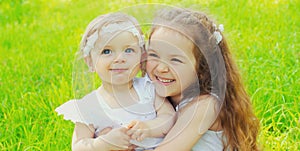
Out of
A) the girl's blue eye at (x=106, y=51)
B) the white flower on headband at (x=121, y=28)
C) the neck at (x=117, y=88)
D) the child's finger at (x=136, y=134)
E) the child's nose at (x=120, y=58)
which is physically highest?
the white flower on headband at (x=121, y=28)

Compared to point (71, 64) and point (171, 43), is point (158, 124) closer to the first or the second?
point (171, 43)

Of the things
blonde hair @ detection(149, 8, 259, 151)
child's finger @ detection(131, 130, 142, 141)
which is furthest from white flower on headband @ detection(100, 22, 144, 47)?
child's finger @ detection(131, 130, 142, 141)

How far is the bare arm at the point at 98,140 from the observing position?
6.84ft

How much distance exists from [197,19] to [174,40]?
0.44ft

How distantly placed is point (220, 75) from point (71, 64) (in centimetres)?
204

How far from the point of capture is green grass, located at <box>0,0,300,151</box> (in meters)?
2.94

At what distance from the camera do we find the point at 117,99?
7.02 feet

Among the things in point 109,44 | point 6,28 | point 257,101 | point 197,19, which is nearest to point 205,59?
point 197,19

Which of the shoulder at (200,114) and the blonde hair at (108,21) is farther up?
the blonde hair at (108,21)

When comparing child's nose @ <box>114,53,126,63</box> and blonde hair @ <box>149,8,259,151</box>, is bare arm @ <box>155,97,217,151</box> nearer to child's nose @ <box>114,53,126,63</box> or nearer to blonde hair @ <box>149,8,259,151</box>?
blonde hair @ <box>149,8,259,151</box>

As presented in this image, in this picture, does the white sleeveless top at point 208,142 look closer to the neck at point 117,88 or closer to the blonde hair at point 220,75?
the blonde hair at point 220,75

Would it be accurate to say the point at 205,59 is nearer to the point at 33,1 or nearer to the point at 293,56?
the point at 293,56

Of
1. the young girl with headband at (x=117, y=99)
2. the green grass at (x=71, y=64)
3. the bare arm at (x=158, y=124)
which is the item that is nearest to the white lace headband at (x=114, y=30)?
the young girl with headband at (x=117, y=99)

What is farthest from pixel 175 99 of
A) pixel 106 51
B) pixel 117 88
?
pixel 106 51
